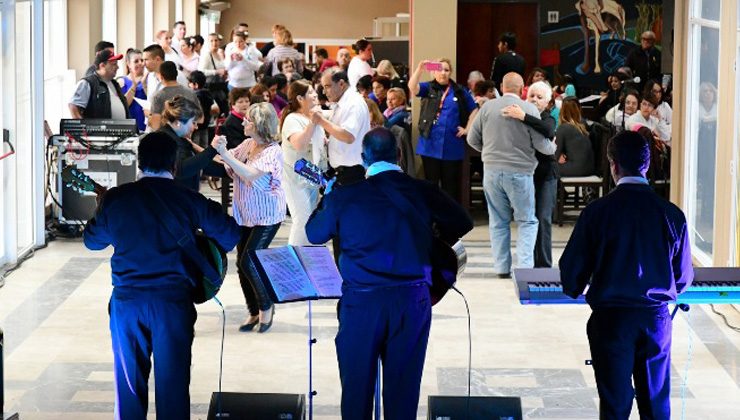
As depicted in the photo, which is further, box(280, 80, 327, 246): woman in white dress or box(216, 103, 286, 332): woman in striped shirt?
box(280, 80, 327, 246): woman in white dress

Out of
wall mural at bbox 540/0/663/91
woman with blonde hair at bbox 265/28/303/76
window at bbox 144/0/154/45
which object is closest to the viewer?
woman with blonde hair at bbox 265/28/303/76

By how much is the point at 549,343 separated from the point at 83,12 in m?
7.93

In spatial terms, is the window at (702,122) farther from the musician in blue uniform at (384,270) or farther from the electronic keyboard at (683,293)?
the musician in blue uniform at (384,270)

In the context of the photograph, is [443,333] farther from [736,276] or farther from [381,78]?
[381,78]

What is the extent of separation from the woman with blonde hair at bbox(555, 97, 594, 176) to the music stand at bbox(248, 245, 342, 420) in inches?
301

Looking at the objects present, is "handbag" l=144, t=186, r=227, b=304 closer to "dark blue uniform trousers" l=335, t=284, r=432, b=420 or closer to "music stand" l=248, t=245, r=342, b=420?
"music stand" l=248, t=245, r=342, b=420

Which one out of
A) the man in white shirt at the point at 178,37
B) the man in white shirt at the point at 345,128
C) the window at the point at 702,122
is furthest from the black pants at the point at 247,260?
the man in white shirt at the point at 178,37

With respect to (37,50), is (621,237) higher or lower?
lower

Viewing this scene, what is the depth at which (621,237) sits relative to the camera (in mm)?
6336

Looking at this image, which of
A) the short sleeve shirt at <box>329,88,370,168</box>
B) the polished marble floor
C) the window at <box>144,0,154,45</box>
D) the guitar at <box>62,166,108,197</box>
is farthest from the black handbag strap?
the window at <box>144,0,154,45</box>

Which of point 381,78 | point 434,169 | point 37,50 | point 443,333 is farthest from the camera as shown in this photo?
point 381,78

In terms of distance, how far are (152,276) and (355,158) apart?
4476 mm

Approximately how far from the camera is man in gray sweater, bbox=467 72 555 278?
36.6 ft

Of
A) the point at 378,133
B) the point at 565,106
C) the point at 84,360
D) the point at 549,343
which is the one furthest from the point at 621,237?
the point at 565,106
